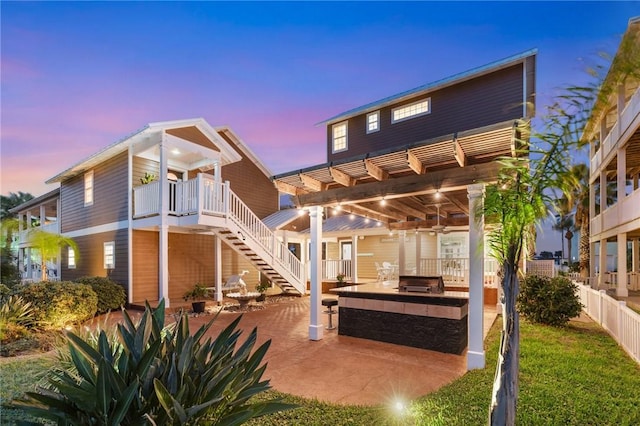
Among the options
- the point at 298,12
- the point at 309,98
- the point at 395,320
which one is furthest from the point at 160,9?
the point at 395,320

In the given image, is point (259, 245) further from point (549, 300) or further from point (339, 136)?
point (549, 300)

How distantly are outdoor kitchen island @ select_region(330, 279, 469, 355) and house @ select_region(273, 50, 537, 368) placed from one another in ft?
2.87

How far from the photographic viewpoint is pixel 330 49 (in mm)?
11703

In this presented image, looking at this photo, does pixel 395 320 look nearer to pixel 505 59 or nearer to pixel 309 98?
pixel 505 59

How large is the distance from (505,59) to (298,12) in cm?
730

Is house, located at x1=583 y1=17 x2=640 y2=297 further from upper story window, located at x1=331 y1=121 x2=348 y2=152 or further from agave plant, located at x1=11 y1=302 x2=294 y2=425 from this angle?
upper story window, located at x1=331 y1=121 x2=348 y2=152

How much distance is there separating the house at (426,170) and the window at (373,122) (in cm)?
4

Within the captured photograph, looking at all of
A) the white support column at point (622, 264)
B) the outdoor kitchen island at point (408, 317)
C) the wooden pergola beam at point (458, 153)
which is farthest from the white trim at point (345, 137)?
the white support column at point (622, 264)

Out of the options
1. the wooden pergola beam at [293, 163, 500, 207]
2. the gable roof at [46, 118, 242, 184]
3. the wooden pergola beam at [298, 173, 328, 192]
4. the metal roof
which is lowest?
the metal roof

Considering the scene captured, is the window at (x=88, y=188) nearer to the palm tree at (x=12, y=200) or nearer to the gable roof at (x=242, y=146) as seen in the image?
the gable roof at (x=242, y=146)

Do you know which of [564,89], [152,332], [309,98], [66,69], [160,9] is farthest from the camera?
[309,98]

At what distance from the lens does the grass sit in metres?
3.58

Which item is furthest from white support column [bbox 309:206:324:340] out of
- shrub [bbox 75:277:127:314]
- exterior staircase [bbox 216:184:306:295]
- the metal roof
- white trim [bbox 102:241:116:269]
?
white trim [bbox 102:241:116:269]

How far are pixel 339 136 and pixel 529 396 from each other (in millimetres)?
12897
